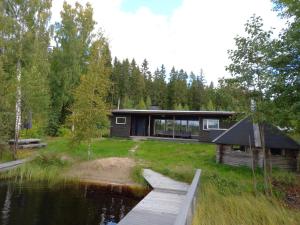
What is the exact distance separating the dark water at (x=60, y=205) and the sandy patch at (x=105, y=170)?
1269mm

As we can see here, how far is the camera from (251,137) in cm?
1298

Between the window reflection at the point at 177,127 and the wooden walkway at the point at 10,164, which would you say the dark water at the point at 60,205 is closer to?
the wooden walkway at the point at 10,164

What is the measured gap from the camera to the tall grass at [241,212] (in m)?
5.65

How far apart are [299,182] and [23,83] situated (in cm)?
1365

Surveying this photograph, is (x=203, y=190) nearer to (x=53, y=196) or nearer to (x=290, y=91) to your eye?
(x=290, y=91)

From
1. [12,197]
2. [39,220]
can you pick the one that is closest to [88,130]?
[12,197]

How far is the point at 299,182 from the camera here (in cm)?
1028

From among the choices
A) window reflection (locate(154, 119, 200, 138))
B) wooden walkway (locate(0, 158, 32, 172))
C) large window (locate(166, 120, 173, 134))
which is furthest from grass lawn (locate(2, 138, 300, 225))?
large window (locate(166, 120, 173, 134))

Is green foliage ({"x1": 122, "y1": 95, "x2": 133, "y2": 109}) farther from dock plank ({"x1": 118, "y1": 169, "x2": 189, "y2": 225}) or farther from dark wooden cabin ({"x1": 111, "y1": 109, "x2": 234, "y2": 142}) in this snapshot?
dock plank ({"x1": 118, "y1": 169, "x2": 189, "y2": 225})

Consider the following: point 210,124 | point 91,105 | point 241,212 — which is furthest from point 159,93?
point 241,212

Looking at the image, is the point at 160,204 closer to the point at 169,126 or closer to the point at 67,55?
the point at 169,126

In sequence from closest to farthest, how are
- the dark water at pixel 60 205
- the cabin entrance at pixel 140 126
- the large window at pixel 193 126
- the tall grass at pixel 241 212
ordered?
the tall grass at pixel 241 212 → the dark water at pixel 60 205 → the large window at pixel 193 126 → the cabin entrance at pixel 140 126

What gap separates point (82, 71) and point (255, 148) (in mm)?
19708

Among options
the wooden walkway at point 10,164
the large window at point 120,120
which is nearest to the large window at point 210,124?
the large window at point 120,120
